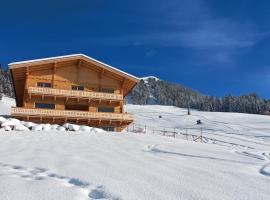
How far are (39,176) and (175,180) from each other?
2.93 m

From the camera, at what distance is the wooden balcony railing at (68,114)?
103 ft

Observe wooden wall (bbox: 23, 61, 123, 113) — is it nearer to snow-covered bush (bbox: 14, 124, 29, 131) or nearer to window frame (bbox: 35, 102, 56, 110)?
window frame (bbox: 35, 102, 56, 110)

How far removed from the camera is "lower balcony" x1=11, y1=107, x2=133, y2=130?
31.8 metres

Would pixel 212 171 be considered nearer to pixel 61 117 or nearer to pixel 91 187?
pixel 91 187

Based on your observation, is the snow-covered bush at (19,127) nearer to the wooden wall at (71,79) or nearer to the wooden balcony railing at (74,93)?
the wooden balcony railing at (74,93)

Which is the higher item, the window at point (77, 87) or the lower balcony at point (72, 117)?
the window at point (77, 87)

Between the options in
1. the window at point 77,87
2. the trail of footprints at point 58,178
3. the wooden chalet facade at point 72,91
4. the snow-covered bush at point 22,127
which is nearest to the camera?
the trail of footprints at point 58,178

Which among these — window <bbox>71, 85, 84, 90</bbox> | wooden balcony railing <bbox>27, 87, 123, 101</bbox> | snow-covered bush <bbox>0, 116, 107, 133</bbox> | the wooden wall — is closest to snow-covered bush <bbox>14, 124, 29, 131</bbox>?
snow-covered bush <bbox>0, 116, 107, 133</bbox>

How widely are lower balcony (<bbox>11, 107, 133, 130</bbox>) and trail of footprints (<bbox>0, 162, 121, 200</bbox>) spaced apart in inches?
948

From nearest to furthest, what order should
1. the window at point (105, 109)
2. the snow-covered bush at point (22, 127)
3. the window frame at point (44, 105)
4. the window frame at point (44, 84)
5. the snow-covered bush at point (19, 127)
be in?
the snow-covered bush at point (22, 127)
the snow-covered bush at point (19, 127)
the window frame at point (44, 105)
the window frame at point (44, 84)
the window at point (105, 109)

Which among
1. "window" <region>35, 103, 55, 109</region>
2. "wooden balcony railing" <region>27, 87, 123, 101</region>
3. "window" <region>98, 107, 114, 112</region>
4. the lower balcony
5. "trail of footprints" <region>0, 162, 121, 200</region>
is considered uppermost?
"wooden balcony railing" <region>27, 87, 123, 101</region>

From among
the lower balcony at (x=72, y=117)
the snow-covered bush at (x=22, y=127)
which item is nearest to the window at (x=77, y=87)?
the lower balcony at (x=72, y=117)

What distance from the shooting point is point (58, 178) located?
21.9ft

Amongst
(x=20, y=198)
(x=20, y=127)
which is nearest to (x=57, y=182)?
(x=20, y=198)
